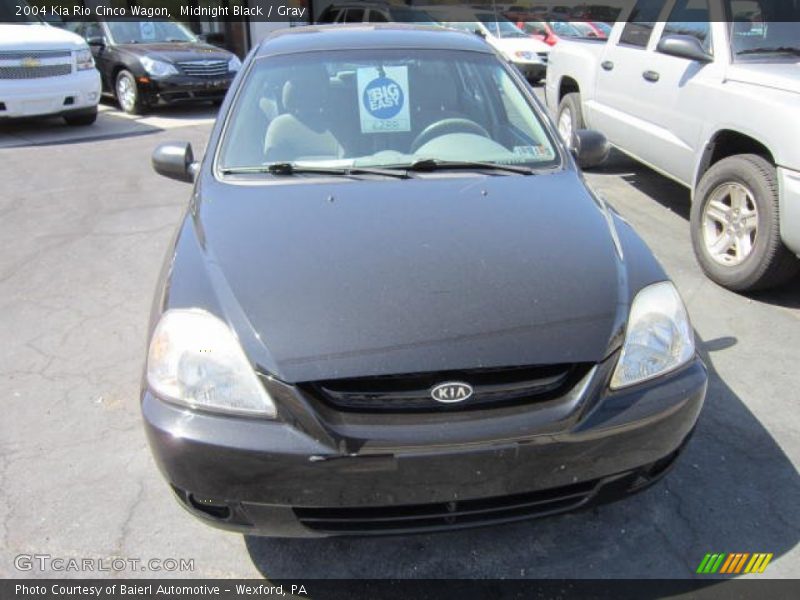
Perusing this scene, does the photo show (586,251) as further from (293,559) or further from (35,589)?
(35,589)

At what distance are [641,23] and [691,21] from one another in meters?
0.80

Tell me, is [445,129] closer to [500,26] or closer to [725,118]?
[725,118]

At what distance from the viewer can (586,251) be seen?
7.55 feet

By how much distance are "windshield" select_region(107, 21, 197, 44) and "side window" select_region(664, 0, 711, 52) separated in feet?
30.3

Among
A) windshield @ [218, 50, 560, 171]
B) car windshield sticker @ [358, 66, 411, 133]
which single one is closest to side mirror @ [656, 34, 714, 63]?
windshield @ [218, 50, 560, 171]

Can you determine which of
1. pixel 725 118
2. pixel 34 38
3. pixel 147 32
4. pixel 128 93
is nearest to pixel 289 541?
pixel 725 118

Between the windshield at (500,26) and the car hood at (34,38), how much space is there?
29.5 feet

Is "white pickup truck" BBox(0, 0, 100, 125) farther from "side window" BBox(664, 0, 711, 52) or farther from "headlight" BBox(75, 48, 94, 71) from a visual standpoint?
"side window" BBox(664, 0, 711, 52)

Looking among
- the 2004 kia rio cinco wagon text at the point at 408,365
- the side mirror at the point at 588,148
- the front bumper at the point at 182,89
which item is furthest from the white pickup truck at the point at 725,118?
the front bumper at the point at 182,89

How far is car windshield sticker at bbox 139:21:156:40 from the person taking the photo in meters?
11.6

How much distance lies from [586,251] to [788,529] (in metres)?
1.23

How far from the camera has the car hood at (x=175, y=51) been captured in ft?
34.7

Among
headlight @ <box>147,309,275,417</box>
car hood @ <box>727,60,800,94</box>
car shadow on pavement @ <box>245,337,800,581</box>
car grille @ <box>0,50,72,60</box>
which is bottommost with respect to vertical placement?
car shadow on pavement @ <box>245,337,800,581</box>

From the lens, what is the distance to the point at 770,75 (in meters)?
3.94
